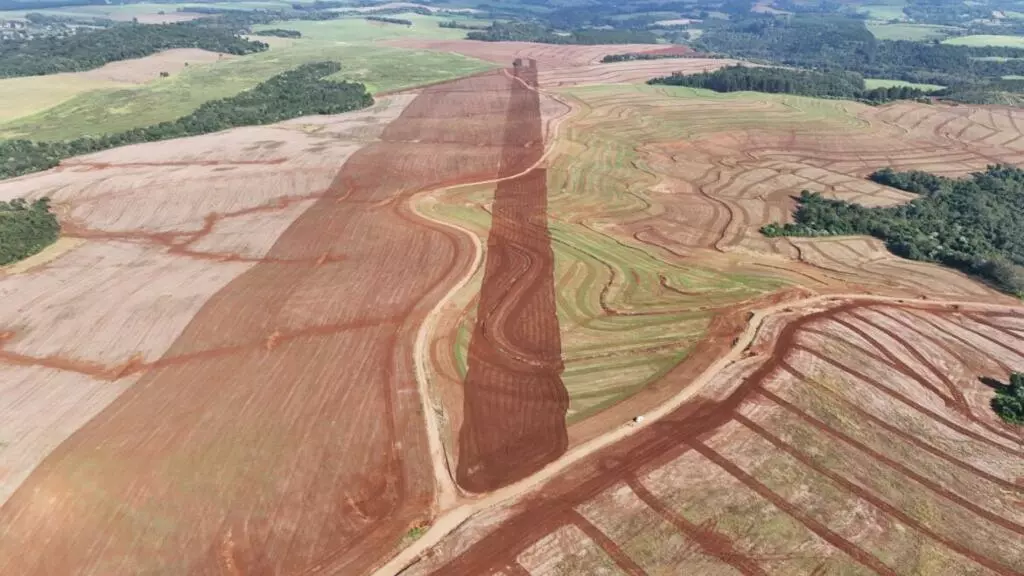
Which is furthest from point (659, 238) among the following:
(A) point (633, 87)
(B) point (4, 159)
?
(B) point (4, 159)

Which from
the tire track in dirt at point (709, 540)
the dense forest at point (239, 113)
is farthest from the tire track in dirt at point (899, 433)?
the dense forest at point (239, 113)

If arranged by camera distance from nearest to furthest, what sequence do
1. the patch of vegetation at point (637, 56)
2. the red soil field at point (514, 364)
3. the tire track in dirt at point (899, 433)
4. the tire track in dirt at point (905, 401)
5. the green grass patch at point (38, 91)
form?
the tire track in dirt at point (899, 433), the red soil field at point (514, 364), the tire track in dirt at point (905, 401), the green grass patch at point (38, 91), the patch of vegetation at point (637, 56)

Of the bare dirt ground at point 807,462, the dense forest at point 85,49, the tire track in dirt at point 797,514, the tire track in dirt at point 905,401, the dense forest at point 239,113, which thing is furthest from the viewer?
the dense forest at point 85,49

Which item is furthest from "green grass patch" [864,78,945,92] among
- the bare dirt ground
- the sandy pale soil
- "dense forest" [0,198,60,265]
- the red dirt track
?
"dense forest" [0,198,60,265]

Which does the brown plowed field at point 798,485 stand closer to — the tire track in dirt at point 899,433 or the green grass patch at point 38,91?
the tire track in dirt at point 899,433

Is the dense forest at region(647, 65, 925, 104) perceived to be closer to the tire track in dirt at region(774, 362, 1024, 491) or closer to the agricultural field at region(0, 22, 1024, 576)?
the agricultural field at region(0, 22, 1024, 576)

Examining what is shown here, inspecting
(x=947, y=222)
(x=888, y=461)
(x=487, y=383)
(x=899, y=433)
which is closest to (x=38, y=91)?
(x=487, y=383)

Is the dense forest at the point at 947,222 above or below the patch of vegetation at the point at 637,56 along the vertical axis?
below
